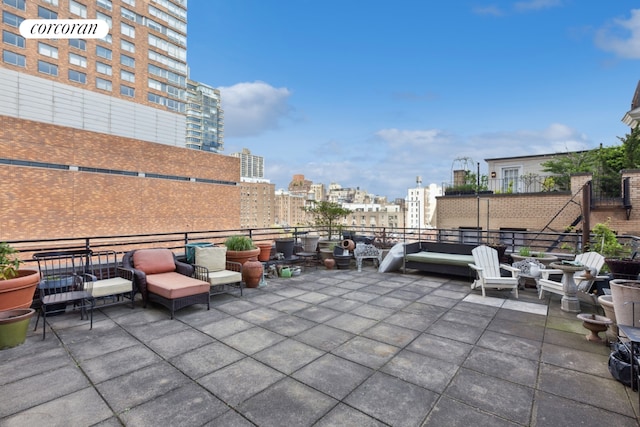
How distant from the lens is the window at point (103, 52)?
35250mm

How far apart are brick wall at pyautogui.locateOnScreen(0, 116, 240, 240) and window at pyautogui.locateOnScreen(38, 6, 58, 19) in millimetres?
Result: 20096

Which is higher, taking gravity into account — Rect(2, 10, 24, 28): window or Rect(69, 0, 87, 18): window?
Rect(69, 0, 87, 18): window

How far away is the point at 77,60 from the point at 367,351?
44.4 m

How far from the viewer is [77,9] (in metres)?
34.2

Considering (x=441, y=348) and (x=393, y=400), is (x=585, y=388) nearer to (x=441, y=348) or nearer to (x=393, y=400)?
(x=441, y=348)

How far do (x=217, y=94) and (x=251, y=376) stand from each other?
11311 centimetres

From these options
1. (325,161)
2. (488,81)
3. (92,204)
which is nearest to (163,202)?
(92,204)

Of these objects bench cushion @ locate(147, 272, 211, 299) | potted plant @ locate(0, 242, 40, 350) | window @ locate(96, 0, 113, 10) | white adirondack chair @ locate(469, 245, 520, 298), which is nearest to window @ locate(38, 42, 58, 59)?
window @ locate(96, 0, 113, 10)

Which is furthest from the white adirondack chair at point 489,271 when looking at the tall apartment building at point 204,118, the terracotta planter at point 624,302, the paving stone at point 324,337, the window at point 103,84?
the tall apartment building at point 204,118

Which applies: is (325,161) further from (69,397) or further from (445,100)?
(69,397)

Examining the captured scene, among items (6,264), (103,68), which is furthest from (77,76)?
(6,264)

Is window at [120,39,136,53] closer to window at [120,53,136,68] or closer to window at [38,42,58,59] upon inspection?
window at [120,53,136,68]

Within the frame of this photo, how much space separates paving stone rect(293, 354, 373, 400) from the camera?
266 cm

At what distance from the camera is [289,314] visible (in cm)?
468
